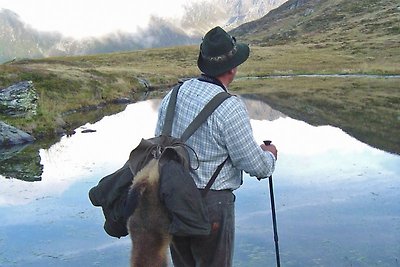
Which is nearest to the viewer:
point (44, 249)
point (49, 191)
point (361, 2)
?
point (44, 249)

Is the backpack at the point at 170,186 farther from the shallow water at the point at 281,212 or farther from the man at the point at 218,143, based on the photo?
the shallow water at the point at 281,212

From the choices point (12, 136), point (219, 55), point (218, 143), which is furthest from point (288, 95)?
point (218, 143)

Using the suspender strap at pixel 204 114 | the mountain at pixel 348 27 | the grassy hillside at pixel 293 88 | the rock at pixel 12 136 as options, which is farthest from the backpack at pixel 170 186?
the mountain at pixel 348 27

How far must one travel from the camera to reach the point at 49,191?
610 inches

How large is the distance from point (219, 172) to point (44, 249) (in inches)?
270

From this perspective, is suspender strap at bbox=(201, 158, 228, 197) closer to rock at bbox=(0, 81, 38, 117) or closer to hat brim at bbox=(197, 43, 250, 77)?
hat brim at bbox=(197, 43, 250, 77)

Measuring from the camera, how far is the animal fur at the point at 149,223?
16.5 feet

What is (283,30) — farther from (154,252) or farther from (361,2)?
(154,252)

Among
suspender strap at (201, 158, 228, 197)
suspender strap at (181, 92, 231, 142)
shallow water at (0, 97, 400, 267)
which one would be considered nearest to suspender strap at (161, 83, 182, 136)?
suspender strap at (181, 92, 231, 142)

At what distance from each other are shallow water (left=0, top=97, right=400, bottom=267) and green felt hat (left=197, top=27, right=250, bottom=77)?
521 centimetres

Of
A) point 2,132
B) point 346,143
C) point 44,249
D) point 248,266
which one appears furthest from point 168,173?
point 2,132

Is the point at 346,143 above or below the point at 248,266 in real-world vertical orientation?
below

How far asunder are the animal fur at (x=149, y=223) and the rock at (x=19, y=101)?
77.8 ft

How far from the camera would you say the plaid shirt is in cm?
527
